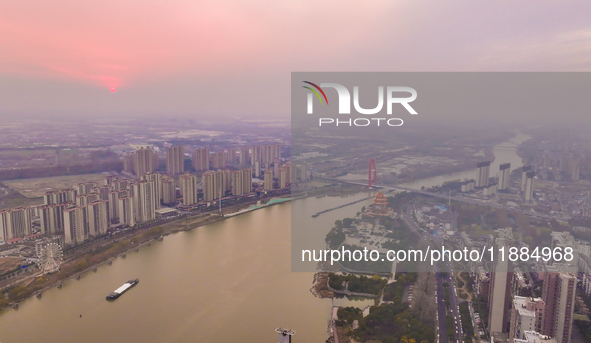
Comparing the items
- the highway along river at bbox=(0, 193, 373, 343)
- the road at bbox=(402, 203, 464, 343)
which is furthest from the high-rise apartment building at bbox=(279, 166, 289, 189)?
the road at bbox=(402, 203, 464, 343)

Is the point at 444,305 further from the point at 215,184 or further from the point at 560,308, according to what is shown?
the point at 215,184

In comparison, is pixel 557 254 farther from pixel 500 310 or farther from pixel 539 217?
pixel 500 310

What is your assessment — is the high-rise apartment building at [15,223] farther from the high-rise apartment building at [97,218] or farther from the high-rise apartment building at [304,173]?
the high-rise apartment building at [304,173]

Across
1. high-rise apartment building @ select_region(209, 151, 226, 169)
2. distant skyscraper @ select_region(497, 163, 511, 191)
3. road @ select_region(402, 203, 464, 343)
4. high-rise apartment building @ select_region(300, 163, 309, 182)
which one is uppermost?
distant skyscraper @ select_region(497, 163, 511, 191)

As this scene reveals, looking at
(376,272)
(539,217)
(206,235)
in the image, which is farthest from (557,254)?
(206,235)

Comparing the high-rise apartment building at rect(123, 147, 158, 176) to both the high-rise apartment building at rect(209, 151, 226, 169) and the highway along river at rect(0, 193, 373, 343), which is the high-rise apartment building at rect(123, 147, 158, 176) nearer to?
the high-rise apartment building at rect(209, 151, 226, 169)

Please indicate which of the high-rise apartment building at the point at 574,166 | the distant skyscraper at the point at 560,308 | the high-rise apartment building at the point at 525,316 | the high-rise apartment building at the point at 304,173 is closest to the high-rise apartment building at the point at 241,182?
the high-rise apartment building at the point at 304,173
